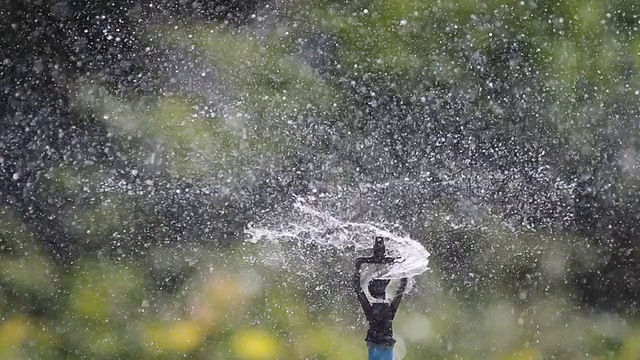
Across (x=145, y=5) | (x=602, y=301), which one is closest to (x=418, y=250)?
(x=602, y=301)

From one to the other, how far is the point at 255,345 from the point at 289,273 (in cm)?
20

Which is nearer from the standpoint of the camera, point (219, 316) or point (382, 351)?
point (382, 351)

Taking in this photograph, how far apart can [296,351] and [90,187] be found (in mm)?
674

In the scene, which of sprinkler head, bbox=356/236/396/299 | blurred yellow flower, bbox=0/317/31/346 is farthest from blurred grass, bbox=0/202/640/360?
sprinkler head, bbox=356/236/396/299

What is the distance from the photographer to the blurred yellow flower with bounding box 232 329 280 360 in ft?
6.46

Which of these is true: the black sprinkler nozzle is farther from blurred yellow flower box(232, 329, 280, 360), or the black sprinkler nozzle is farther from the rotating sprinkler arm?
blurred yellow flower box(232, 329, 280, 360)

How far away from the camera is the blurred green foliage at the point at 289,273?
195 cm

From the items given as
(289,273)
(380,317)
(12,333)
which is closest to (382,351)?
(380,317)

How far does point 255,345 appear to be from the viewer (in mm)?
1974

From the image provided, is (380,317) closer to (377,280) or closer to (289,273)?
(377,280)

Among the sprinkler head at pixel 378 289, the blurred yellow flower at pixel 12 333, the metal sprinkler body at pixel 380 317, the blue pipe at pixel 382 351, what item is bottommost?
the blue pipe at pixel 382 351

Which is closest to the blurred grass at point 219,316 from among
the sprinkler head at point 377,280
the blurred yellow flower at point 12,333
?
the blurred yellow flower at point 12,333

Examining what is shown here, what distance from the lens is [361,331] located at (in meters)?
2.03

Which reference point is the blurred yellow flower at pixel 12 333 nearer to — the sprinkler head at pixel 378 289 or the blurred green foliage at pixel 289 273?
the blurred green foliage at pixel 289 273
